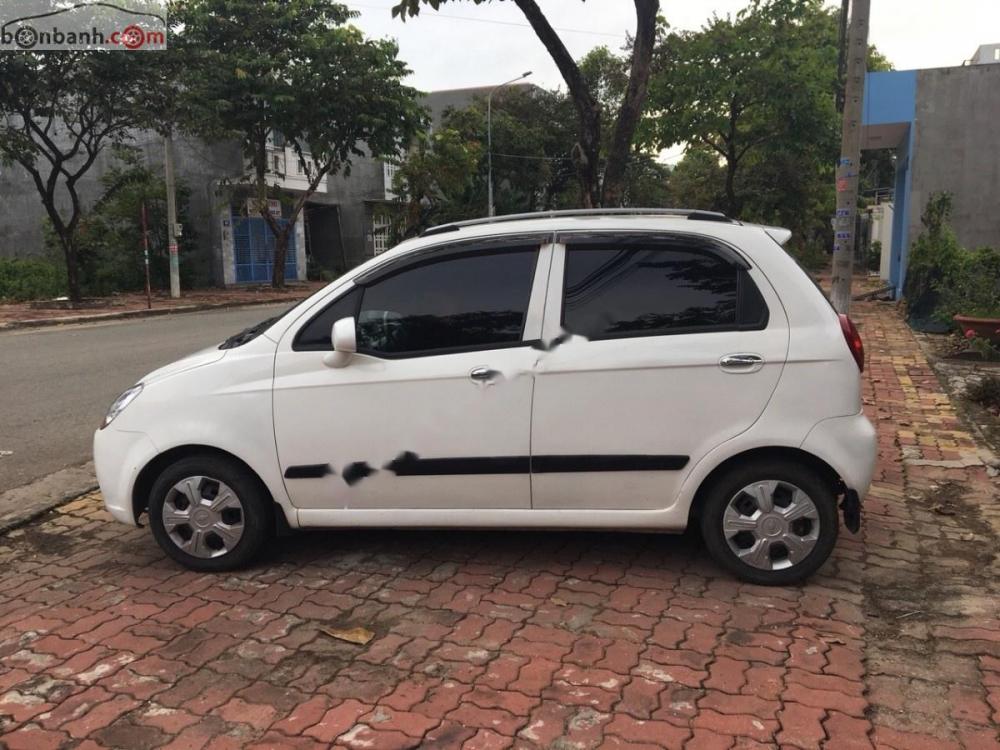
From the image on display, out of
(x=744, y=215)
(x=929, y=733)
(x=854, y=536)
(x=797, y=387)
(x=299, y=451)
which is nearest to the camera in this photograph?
(x=929, y=733)

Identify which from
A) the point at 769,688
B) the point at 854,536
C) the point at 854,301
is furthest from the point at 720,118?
the point at 769,688

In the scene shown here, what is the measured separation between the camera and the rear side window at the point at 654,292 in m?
3.68

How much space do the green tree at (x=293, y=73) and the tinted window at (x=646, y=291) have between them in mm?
19982

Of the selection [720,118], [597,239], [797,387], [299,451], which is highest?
[720,118]

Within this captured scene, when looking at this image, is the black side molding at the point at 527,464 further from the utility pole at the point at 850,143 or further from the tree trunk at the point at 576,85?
the utility pole at the point at 850,143

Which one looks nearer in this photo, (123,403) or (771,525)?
(771,525)

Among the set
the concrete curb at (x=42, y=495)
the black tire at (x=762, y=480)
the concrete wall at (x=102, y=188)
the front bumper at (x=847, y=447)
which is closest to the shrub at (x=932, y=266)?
the front bumper at (x=847, y=447)

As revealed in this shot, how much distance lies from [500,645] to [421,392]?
1.14 m

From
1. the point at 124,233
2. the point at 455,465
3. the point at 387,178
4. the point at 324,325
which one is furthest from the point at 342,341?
the point at 387,178

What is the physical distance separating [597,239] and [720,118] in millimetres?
16920

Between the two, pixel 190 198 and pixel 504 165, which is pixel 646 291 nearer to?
pixel 190 198

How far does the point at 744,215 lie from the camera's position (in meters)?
32.3

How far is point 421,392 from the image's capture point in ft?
12.2

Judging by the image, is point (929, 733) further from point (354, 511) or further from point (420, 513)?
point (354, 511)
